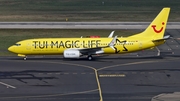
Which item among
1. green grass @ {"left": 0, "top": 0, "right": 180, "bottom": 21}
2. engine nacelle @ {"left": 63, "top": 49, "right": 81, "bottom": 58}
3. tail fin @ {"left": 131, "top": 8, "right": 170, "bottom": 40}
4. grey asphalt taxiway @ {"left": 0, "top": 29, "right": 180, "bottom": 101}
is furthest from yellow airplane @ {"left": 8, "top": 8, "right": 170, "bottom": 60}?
green grass @ {"left": 0, "top": 0, "right": 180, "bottom": 21}

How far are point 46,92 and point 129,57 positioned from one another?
26768mm

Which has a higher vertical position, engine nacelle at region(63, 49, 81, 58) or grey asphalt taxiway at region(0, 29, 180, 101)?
engine nacelle at region(63, 49, 81, 58)

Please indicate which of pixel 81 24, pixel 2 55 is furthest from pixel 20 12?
pixel 2 55

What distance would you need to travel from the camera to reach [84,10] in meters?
151

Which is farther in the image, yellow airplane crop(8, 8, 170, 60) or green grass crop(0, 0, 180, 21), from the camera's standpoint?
green grass crop(0, 0, 180, 21)

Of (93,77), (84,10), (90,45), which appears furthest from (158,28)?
(84,10)

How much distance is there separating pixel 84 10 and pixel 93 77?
86985 mm

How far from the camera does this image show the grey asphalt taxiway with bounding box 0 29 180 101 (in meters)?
55.2

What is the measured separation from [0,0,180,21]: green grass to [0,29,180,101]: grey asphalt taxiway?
5015cm

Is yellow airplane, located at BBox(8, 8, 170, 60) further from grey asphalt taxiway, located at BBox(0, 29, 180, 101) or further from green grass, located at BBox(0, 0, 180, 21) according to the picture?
green grass, located at BBox(0, 0, 180, 21)

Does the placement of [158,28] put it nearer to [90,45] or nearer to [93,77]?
[90,45]

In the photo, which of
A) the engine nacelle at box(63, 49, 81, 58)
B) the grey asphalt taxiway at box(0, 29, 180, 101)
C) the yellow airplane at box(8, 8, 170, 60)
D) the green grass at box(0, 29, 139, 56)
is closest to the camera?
the grey asphalt taxiway at box(0, 29, 180, 101)

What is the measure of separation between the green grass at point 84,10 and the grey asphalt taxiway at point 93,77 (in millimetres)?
50149

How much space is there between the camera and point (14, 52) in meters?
79.9
